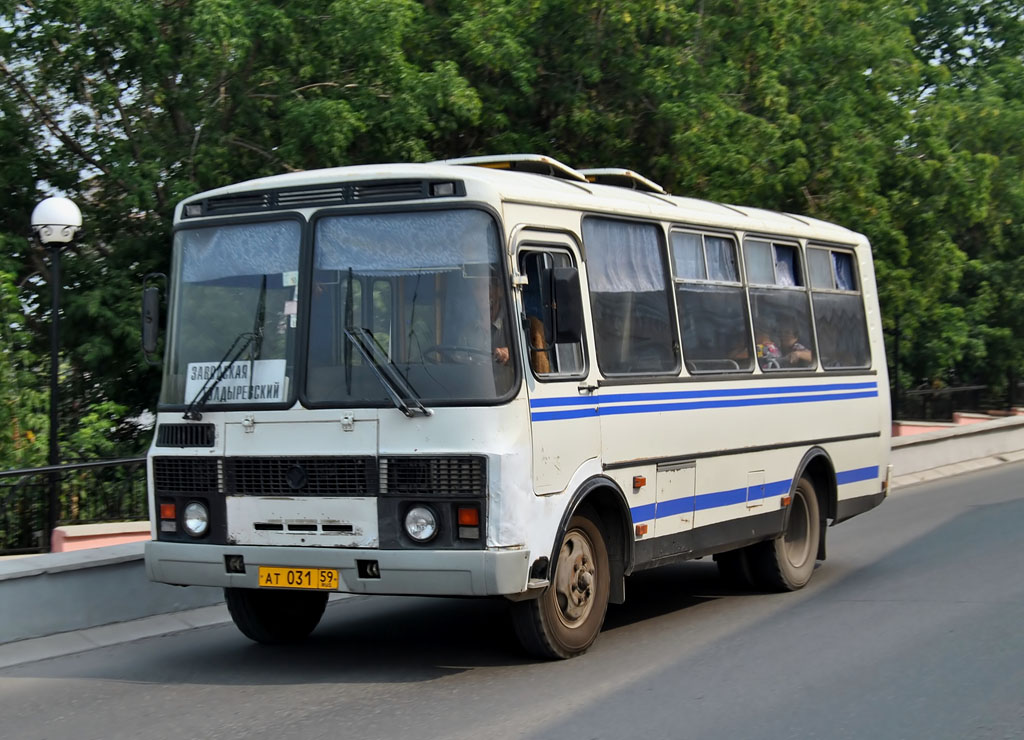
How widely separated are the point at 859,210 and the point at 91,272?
1171 centimetres

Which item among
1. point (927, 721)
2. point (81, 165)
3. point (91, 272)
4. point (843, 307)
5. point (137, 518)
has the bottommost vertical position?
point (927, 721)

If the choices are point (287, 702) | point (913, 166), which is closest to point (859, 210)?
point (913, 166)

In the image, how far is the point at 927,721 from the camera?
21.3ft

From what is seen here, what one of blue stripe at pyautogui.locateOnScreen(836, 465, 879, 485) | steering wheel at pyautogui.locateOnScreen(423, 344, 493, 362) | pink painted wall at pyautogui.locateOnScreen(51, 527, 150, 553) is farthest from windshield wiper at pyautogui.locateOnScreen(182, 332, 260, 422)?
blue stripe at pyautogui.locateOnScreen(836, 465, 879, 485)

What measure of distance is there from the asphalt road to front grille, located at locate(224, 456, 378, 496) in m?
1.11

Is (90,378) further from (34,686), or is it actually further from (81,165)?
(34,686)

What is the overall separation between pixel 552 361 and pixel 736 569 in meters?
4.19

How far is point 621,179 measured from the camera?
1048cm

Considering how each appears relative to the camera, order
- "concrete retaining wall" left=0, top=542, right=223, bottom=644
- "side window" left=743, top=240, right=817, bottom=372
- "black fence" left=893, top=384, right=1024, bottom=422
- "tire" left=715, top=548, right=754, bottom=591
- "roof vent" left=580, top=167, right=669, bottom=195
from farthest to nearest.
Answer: "black fence" left=893, top=384, right=1024, bottom=422 < "tire" left=715, top=548, right=754, bottom=591 < "side window" left=743, top=240, right=817, bottom=372 < "roof vent" left=580, top=167, right=669, bottom=195 < "concrete retaining wall" left=0, top=542, right=223, bottom=644

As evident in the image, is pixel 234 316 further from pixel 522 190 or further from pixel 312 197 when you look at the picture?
pixel 522 190

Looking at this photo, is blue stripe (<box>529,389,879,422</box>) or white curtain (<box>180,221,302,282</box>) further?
white curtain (<box>180,221,302,282</box>)

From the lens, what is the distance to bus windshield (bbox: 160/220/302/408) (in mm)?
7945

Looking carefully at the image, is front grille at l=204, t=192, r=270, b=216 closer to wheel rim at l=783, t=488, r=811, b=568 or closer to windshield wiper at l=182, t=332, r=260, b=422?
windshield wiper at l=182, t=332, r=260, b=422

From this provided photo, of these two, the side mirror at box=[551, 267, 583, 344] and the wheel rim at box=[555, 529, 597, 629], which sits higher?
the side mirror at box=[551, 267, 583, 344]
